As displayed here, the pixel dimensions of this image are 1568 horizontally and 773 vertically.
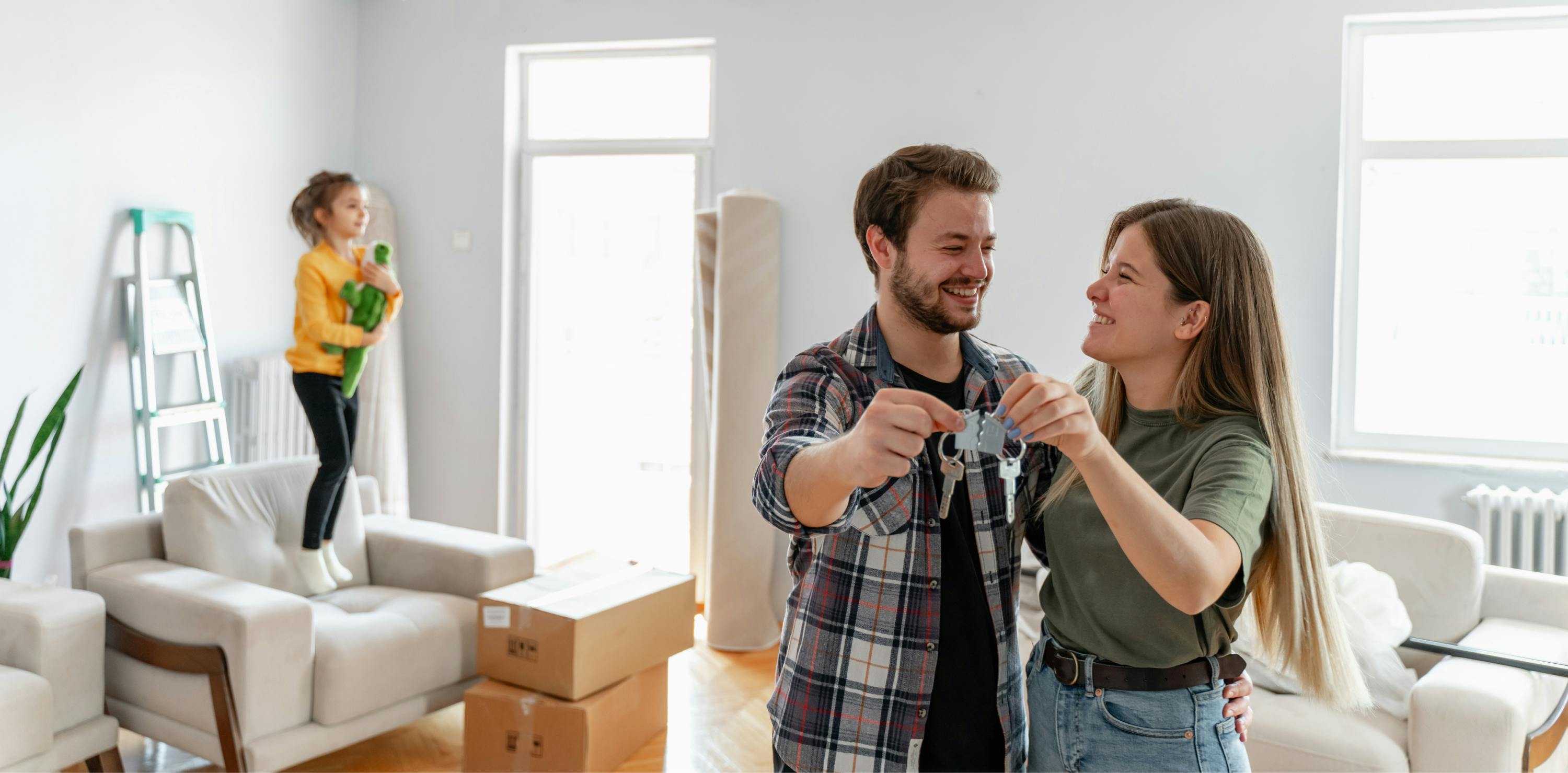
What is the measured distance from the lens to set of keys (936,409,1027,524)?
107cm

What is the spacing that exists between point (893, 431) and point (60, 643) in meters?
2.39

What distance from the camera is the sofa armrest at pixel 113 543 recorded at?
9.23ft

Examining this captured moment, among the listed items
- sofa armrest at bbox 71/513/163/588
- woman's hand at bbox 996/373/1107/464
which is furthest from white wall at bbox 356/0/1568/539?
woman's hand at bbox 996/373/1107/464

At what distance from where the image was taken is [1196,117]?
389cm

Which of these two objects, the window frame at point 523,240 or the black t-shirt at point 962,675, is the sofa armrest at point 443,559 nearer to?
the window frame at point 523,240

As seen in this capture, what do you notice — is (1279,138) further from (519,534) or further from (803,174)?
(519,534)

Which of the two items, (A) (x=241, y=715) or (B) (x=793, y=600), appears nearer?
(B) (x=793, y=600)

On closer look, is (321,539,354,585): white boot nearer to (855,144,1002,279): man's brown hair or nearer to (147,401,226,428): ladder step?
(147,401,226,428): ladder step

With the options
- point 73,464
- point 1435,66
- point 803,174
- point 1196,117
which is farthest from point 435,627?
point 1435,66

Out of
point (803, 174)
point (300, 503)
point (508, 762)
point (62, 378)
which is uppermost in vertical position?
point (803, 174)

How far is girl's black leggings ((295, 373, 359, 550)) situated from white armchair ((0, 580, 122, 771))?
2.09 feet

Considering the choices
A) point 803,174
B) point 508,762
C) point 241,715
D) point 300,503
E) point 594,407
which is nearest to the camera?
point 241,715

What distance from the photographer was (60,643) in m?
2.43

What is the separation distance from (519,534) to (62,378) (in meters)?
1.96
